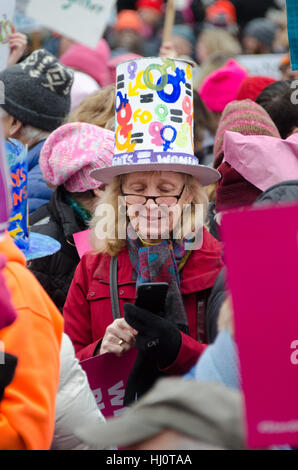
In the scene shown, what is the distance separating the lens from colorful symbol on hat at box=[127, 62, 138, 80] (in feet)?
10.3

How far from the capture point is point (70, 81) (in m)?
4.88

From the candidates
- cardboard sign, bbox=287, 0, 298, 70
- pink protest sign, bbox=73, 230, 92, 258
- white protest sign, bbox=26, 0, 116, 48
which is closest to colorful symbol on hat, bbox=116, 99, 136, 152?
pink protest sign, bbox=73, 230, 92, 258

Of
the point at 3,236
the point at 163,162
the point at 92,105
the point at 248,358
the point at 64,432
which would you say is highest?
the point at 92,105

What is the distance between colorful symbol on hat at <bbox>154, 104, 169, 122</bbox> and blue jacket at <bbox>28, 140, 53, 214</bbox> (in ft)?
4.58

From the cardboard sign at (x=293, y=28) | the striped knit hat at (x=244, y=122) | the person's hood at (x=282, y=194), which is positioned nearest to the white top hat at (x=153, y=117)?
the cardboard sign at (x=293, y=28)

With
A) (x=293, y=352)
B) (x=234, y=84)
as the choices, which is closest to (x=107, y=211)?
(x=293, y=352)

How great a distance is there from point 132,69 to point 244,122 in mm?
841

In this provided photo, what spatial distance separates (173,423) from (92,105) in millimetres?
3007

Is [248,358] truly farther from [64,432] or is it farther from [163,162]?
[163,162]

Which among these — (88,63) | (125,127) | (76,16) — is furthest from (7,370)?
(88,63)

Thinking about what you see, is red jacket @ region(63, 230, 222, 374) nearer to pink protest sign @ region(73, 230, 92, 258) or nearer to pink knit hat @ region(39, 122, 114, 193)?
pink protest sign @ region(73, 230, 92, 258)

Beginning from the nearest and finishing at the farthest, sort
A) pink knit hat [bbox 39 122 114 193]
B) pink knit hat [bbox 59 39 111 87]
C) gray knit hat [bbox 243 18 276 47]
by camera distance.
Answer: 1. pink knit hat [bbox 39 122 114 193]
2. pink knit hat [bbox 59 39 111 87]
3. gray knit hat [bbox 243 18 276 47]

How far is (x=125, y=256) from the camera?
10.4 feet

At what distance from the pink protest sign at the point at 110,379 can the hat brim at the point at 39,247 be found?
48 centimetres
